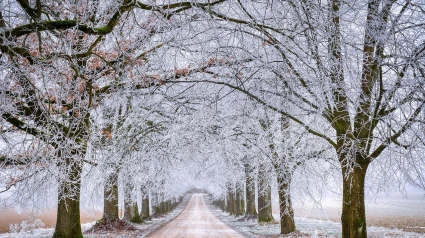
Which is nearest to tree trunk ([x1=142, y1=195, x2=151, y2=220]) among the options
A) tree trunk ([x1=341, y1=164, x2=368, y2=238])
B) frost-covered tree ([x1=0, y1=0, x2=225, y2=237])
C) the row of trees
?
the row of trees

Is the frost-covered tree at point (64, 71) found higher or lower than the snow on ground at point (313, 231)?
higher

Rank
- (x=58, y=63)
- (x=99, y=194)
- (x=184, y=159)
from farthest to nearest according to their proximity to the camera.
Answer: (x=184, y=159) → (x=99, y=194) → (x=58, y=63)

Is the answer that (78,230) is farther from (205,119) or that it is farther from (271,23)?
(271,23)

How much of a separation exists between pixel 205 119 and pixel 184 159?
136 inches

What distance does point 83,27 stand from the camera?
5.10 metres

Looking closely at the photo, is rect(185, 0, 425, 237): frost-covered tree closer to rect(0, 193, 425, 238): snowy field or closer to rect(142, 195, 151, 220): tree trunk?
rect(0, 193, 425, 238): snowy field

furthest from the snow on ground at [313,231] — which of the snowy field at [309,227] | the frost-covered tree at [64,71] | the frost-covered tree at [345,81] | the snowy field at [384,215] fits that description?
the frost-covered tree at [64,71]

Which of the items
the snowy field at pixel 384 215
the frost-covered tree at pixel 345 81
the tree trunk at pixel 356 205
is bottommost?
the snowy field at pixel 384 215

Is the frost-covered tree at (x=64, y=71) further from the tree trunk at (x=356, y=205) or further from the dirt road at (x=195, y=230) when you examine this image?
the dirt road at (x=195, y=230)

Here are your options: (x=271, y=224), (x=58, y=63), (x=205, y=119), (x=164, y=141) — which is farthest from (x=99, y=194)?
(x=271, y=224)

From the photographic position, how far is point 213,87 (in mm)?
10016

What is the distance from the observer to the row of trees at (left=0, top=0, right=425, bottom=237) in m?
5.55

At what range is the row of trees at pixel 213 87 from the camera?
555 centimetres

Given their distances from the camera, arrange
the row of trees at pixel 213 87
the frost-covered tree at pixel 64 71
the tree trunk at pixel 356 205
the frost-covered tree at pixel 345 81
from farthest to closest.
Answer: the tree trunk at pixel 356 205, the frost-covered tree at pixel 345 81, the row of trees at pixel 213 87, the frost-covered tree at pixel 64 71
